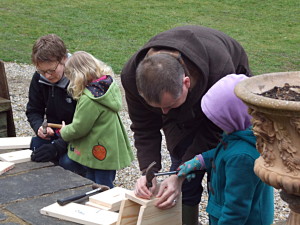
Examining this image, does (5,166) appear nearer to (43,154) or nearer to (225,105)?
(43,154)

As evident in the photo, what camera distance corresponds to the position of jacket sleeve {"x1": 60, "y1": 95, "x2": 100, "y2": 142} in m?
4.39

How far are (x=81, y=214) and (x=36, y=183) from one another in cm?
68

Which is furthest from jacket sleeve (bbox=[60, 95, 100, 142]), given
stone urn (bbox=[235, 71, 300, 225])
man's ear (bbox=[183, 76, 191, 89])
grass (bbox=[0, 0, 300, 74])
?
grass (bbox=[0, 0, 300, 74])

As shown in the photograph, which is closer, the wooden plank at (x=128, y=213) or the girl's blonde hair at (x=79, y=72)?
the wooden plank at (x=128, y=213)

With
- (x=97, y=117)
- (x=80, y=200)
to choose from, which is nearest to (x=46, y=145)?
(x=97, y=117)

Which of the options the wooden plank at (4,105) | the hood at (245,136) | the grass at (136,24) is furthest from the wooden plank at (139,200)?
the grass at (136,24)

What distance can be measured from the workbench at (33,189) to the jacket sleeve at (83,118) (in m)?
0.31

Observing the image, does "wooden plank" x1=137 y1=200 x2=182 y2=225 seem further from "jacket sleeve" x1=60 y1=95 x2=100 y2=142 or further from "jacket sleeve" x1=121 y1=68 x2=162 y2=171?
"jacket sleeve" x1=60 y1=95 x2=100 y2=142

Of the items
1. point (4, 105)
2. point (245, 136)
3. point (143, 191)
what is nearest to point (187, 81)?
point (245, 136)

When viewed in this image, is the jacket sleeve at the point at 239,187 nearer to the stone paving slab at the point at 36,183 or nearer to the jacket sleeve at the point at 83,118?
the stone paving slab at the point at 36,183

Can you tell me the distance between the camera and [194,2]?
20797 mm

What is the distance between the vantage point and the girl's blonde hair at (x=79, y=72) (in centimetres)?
436

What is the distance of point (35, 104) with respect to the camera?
4988 millimetres

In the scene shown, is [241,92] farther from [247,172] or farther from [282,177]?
[247,172]
